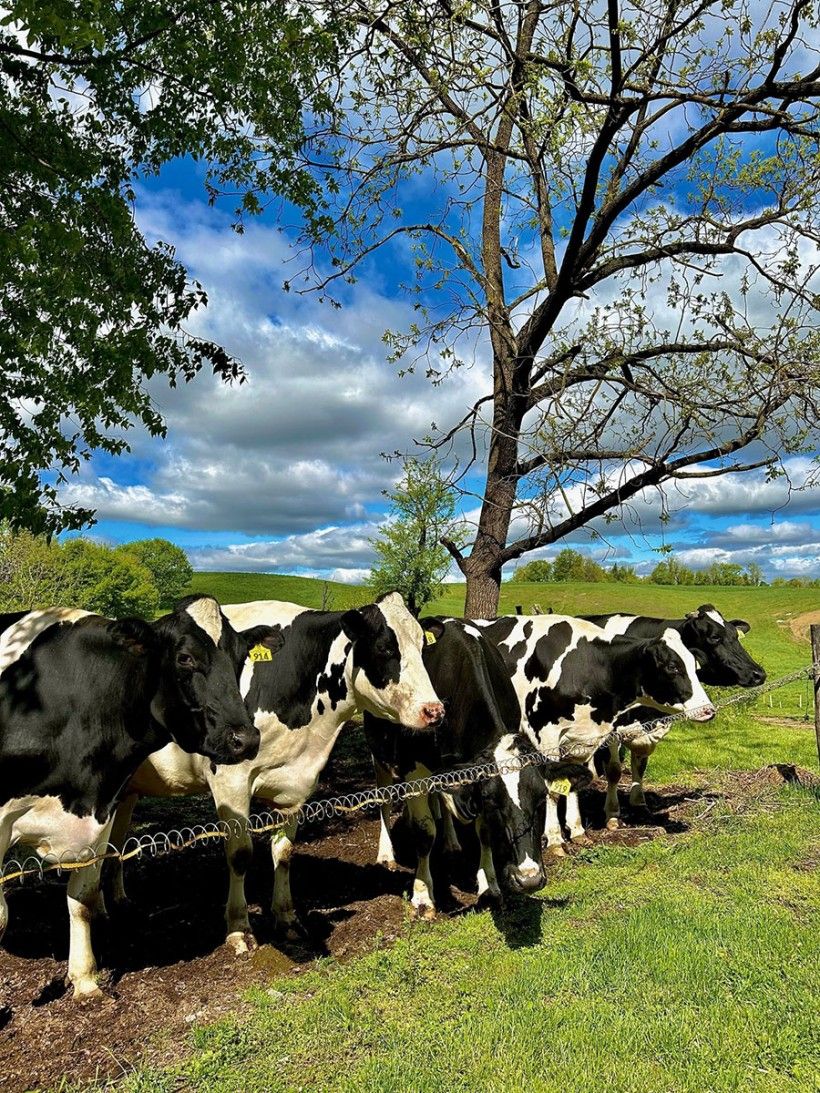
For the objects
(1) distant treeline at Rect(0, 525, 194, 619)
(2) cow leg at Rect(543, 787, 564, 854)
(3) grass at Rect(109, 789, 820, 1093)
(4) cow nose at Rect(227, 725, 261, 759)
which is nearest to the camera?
(3) grass at Rect(109, 789, 820, 1093)

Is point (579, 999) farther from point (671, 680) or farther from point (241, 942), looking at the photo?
point (671, 680)

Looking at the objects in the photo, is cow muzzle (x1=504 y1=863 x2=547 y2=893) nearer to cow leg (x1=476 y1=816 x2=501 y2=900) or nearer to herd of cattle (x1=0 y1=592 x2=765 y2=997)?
herd of cattle (x1=0 y1=592 x2=765 y2=997)

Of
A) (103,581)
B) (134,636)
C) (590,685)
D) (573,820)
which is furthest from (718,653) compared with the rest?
(103,581)

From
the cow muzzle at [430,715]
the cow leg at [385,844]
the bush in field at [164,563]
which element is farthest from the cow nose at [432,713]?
the bush in field at [164,563]

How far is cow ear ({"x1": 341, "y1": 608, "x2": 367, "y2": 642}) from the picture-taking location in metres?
6.37

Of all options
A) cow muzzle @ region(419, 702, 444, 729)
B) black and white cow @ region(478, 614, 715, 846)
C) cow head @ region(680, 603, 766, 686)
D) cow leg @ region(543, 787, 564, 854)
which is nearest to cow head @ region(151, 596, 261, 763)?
cow muzzle @ region(419, 702, 444, 729)

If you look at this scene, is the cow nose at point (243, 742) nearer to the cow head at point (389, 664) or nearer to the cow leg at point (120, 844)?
the cow head at point (389, 664)

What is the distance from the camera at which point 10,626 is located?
523 cm

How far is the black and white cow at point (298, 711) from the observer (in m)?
6.00

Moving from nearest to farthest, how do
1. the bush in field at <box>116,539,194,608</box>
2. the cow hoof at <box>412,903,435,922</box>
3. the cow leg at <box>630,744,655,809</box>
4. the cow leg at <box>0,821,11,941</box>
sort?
the cow leg at <box>0,821,11,941</box> → the cow hoof at <box>412,903,435,922</box> → the cow leg at <box>630,744,655,809</box> → the bush in field at <box>116,539,194,608</box>

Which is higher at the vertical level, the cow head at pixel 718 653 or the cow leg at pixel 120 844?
the cow head at pixel 718 653

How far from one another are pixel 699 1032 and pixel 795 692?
87.9 feet

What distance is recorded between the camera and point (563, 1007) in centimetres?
445

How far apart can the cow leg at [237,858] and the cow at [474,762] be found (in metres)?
1.46
